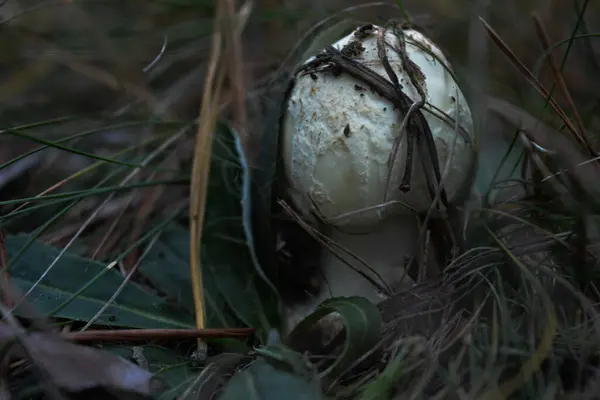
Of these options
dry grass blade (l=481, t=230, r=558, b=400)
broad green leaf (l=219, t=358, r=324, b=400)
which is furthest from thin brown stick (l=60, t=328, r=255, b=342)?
dry grass blade (l=481, t=230, r=558, b=400)

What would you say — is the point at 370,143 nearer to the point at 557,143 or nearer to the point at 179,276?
the point at 557,143

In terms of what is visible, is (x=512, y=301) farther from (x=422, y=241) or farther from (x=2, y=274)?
(x=2, y=274)

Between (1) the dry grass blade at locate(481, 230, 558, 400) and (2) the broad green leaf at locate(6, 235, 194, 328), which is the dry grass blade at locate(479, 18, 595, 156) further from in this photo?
(2) the broad green leaf at locate(6, 235, 194, 328)

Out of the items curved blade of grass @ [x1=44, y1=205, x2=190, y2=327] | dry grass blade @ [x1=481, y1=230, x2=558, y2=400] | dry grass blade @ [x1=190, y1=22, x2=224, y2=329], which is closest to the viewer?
dry grass blade @ [x1=481, y1=230, x2=558, y2=400]

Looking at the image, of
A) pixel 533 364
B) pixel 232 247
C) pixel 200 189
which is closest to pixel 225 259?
pixel 232 247

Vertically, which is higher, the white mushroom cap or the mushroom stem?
the white mushroom cap

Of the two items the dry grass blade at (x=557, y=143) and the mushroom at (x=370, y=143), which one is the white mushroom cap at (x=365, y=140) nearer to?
the mushroom at (x=370, y=143)

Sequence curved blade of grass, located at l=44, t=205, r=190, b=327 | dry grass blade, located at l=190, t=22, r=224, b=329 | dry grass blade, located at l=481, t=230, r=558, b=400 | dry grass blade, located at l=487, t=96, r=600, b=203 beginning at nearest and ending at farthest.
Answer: dry grass blade, located at l=481, t=230, r=558, b=400
dry grass blade, located at l=487, t=96, r=600, b=203
curved blade of grass, located at l=44, t=205, r=190, b=327
dry grass blade, located at l=190, t=22, r=224, b=329
